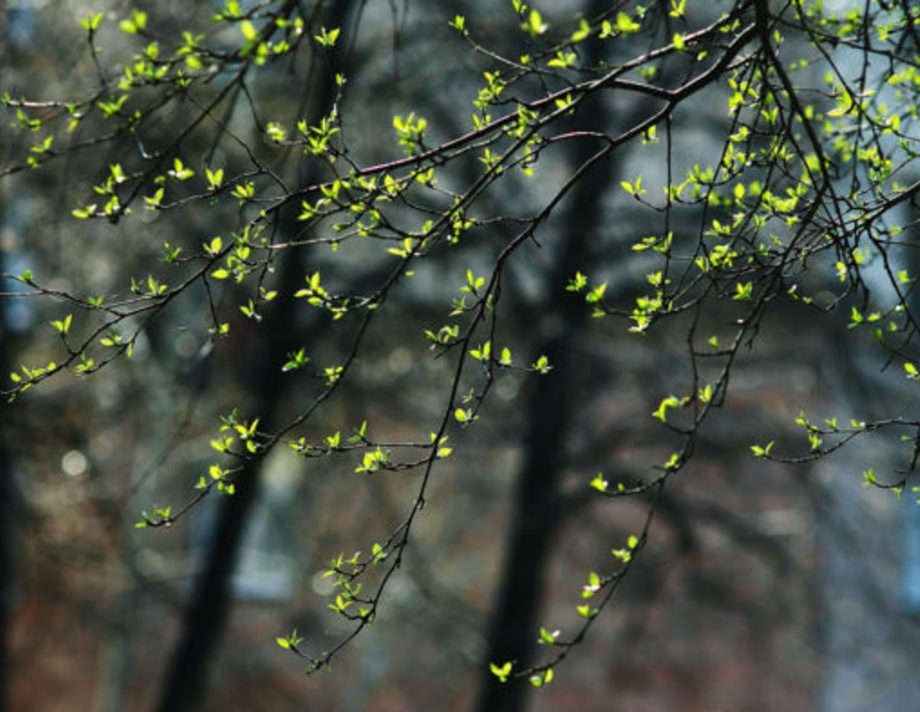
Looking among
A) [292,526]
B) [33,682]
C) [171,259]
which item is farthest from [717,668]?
[171,259]

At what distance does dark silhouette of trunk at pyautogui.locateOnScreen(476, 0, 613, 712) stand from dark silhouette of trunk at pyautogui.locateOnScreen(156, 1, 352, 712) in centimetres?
176

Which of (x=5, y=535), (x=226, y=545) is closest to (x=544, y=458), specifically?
(x=226, y=545)

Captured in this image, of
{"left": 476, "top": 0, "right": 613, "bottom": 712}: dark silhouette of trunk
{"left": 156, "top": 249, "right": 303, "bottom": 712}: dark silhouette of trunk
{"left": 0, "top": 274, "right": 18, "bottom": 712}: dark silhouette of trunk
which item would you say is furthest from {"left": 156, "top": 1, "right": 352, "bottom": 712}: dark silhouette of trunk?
{"left": 476, "top": 0, "right": 613, "bottom": 712}: dark silhouette of trunk

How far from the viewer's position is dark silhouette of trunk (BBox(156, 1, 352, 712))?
31.0ft

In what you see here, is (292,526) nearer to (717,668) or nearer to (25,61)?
(717,668)

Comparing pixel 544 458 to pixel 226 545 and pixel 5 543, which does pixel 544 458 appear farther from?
pixel 5 543

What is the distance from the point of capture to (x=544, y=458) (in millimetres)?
A: 9742

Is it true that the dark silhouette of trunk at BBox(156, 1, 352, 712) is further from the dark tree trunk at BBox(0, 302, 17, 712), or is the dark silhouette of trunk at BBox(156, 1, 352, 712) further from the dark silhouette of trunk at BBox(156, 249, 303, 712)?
the dark tree trunk at BBox(0, 302, 17, 712)

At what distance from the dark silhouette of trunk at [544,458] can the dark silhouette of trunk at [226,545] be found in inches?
69.3

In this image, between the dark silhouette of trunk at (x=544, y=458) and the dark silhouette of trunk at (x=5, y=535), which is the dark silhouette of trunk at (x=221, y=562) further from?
the dark silhouette of trunk at (x=544, y=458)

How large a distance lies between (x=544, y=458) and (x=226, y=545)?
229 centimetres

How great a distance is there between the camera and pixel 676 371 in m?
9.84

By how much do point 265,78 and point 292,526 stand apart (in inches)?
210

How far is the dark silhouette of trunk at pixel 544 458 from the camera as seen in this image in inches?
376
